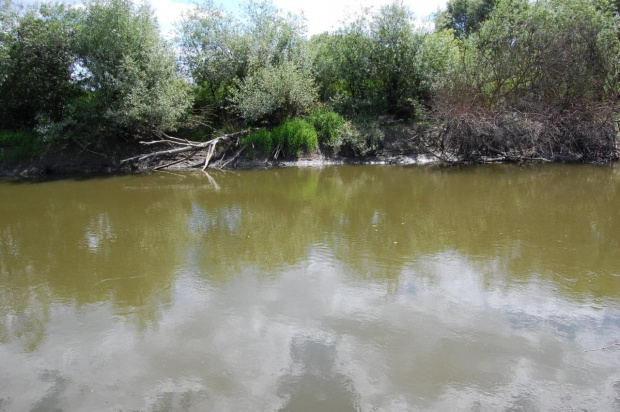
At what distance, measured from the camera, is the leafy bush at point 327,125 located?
1967cm

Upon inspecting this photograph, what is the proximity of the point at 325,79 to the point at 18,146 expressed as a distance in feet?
Result: 44.0

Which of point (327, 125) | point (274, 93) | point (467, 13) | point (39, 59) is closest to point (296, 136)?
point (327, 125)

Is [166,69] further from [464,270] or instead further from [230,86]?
[464,270]

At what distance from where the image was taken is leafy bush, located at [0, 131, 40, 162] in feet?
63.3

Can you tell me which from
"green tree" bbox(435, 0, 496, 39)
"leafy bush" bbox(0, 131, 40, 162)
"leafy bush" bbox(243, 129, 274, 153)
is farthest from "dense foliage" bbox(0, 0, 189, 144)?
"green tree" bbox(435, 0, 496, 39)

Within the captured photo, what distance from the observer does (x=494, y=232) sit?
932 centimetres

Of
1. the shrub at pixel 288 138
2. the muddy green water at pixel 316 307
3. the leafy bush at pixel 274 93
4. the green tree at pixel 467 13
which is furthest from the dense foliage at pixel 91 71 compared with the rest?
the green tree at pixel 467 13

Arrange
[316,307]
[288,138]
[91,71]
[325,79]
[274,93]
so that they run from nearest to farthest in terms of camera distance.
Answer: [316,307] < [91,71] < [274,93] < [288,138] < [325,79]

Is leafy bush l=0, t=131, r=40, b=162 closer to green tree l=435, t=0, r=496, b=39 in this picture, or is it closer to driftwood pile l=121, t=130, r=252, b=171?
driftwood pile l=121, t=130, r=252, b=171

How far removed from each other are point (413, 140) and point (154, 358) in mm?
16891

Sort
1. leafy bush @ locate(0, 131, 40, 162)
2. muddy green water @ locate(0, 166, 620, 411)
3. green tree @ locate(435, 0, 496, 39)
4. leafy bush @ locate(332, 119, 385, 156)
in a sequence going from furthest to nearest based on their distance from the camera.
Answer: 1. green tree @ locate(435, 0, 496, 39)
2. leafy bush @ locate(332, 119, 385, 156)
3. leafy bush @ locate(0, 131, 40, 162)
4. muddy green water @ locate(0, 166, 620, 411)

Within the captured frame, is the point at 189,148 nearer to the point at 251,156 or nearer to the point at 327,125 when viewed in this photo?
the point at 251,156

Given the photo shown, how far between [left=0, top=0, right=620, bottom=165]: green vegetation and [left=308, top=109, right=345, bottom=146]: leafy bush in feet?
0.20

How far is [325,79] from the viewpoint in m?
21.5
